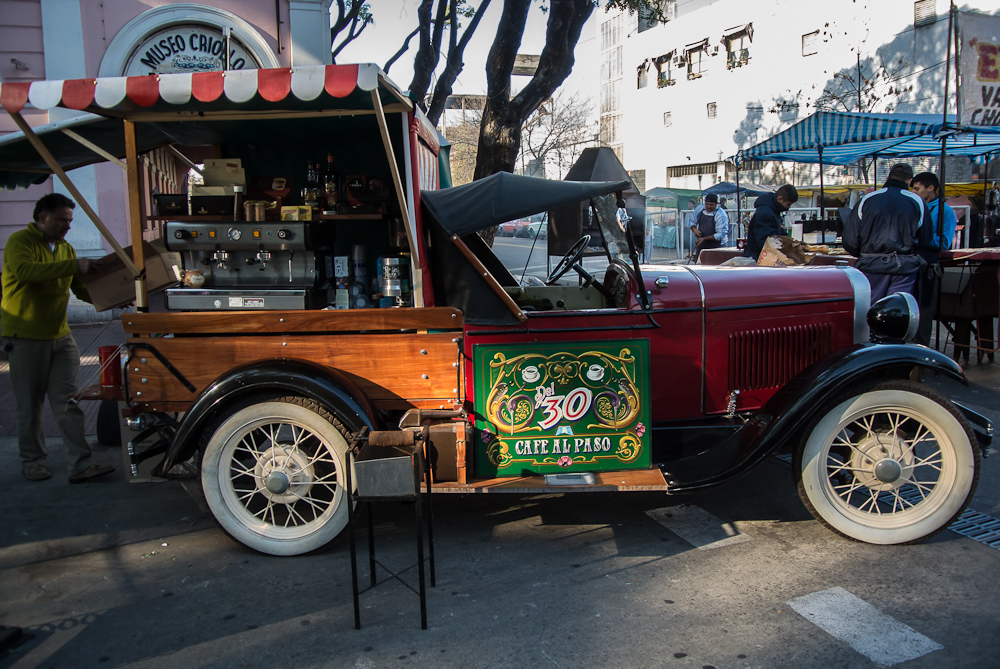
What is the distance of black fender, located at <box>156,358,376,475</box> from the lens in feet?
11.0

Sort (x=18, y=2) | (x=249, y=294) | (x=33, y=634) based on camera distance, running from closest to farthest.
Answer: (x=33, y=634), (x=249, y=294), (x=18, y=2)

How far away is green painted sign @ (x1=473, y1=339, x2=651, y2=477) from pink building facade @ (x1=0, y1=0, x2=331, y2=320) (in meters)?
8.07

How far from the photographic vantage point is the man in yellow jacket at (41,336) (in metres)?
4.45

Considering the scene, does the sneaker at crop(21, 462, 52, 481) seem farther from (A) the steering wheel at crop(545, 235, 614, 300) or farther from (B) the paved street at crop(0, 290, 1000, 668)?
(A) the steering wheel at crop(545, 235, 614, 300)

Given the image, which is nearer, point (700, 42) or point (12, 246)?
point (12, 246)

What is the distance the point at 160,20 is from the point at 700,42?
29.4 meters

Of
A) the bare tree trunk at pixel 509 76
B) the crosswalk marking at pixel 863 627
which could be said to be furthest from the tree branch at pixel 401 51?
the crosswalk marking at pixel 863 627

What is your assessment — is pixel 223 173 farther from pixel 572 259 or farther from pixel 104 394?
pixel 572 259

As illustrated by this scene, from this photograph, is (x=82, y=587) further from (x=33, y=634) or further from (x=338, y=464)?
(x=338, y=464)

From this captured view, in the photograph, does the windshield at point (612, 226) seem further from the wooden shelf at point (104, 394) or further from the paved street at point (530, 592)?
the wooden shelf at point (104, 394)

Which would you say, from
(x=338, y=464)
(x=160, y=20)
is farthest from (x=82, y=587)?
(x=160, y=20)

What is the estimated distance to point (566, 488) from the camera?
342cm

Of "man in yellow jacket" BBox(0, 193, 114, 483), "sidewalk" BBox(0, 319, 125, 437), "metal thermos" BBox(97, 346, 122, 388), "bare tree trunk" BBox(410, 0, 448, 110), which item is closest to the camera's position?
"metal thermos" BBox(97, 346, 122, 388)

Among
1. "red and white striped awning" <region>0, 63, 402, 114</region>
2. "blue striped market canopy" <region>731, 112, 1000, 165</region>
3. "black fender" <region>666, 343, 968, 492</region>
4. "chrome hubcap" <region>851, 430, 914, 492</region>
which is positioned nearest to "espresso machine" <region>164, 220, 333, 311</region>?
"red and white striped awning" <region>0, 63, 402, 114</region>
